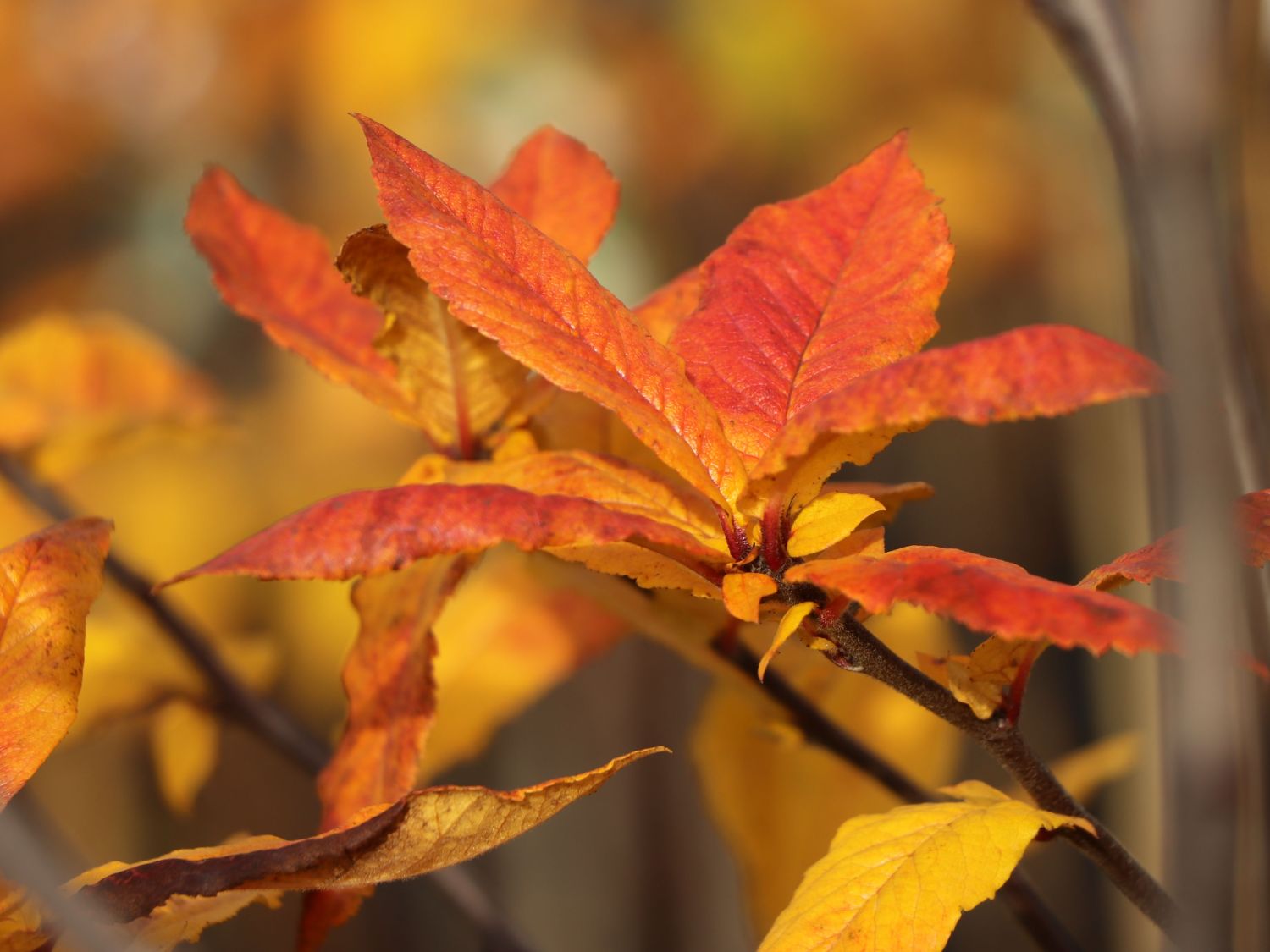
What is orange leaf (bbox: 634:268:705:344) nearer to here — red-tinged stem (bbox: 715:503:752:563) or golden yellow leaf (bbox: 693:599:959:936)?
red-tinged stem (bbox: 715:503:752:563)

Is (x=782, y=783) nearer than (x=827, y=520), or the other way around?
(x=827, y=520)

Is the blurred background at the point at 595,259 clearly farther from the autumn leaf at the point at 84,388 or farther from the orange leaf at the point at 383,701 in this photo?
the orange leaf at the point at 383,701

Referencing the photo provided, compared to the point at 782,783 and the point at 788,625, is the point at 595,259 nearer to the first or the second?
the point at 782,783

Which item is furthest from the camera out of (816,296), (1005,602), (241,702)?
(241,702)


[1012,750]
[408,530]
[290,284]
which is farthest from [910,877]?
[290,284]

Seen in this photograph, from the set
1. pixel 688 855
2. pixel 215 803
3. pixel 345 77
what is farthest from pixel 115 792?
pixel 345 77

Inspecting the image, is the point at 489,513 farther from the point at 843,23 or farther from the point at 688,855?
the point at 843,23

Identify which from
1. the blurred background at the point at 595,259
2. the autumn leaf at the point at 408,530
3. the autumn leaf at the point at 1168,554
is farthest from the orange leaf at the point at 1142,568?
the blurred background at the point at 595,259
